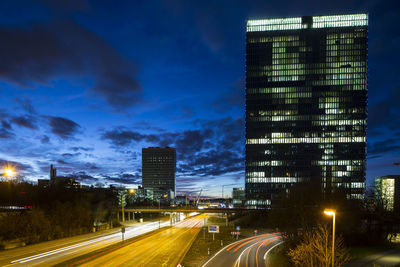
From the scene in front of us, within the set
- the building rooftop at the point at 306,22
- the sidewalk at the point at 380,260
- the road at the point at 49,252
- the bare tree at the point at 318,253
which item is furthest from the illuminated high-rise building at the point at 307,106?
the bare tree at the point at 318,253

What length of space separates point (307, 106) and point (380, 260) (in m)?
112

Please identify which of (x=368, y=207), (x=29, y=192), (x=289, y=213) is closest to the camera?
(x=289, y=213)

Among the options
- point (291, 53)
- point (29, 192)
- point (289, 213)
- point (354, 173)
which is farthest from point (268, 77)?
point (29, 192)

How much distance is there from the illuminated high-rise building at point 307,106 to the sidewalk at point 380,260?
320 ft

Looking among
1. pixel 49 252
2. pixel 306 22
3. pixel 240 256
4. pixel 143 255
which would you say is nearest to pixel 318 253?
pixel 240 256

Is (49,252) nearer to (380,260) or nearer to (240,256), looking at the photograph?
(240,256)

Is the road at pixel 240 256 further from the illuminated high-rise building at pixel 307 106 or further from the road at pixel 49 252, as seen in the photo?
the illuminated high-rise building at pixel 307 106

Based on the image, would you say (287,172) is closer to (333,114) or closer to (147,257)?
(333,114)

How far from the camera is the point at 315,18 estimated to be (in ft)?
469

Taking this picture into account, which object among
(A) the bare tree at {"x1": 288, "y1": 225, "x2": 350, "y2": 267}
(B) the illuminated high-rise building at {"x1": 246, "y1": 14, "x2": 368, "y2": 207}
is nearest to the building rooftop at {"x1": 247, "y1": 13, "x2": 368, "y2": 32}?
(B) the illuminated high-rise building at {"x1": 246, "y1": 14, "x2": 368, "y2": 207}

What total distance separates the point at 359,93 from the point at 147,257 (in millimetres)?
139014

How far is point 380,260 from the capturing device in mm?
34219

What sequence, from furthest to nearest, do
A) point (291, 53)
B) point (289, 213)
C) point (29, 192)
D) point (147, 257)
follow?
point (291, 53)
point (29, 192)
point (289, 213)
point (147, 257)

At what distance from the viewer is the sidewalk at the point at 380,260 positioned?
104 ft
